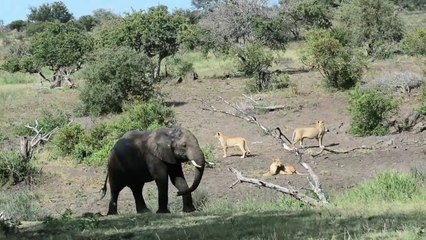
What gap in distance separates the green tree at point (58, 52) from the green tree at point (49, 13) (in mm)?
40401

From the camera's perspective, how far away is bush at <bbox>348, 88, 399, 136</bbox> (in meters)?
19.5

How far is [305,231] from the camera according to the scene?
7066mm

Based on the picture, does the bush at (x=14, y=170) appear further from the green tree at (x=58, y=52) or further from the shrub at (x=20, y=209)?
the green tree at (x=58, y=52)

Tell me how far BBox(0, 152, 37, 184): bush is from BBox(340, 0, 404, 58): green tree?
2106cm

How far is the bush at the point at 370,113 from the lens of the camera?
64.0ft

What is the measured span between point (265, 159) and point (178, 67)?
16890 millimetres

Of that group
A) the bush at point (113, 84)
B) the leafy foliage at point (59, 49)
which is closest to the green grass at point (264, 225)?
the bush at point (113, 84)

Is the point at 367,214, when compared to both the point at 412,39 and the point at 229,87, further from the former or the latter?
the point at 412,39

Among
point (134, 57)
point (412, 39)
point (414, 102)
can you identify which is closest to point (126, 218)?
point (414, 102)

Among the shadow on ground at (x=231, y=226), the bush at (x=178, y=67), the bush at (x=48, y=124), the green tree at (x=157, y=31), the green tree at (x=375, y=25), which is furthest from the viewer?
the green tree at (x=375, y=25)

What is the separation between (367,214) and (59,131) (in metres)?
13.3

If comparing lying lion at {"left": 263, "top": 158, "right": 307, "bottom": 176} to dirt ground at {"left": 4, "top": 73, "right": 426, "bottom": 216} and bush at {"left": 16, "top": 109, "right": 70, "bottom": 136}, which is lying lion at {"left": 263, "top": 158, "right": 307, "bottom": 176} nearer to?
dirt ground at {"left": 4, "top": 73, "right": 426, "bottom": 216}

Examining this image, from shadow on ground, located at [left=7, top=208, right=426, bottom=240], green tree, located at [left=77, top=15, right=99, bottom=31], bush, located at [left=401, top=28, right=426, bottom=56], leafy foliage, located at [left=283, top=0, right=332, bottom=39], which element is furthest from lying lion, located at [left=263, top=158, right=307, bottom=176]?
green tree, located at [left=77, top=15, right=99, bottom=31]

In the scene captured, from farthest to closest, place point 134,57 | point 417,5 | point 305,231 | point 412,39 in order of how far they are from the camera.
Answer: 1. point 417,5
2. point 412,39
3. point 134,57
4. point 305,231
